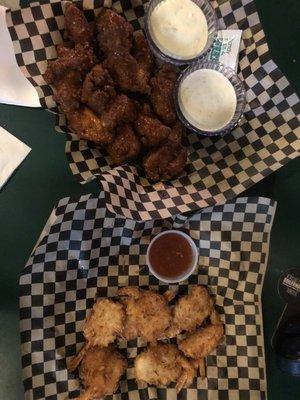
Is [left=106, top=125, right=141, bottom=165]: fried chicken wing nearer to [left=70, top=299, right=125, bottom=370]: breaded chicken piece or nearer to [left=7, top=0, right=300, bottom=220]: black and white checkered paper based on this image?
[left=7, top=0, right=300, bottom=220]: black and white checkered paper

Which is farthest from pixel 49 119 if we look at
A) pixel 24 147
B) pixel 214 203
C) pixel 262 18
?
pixel 262 18

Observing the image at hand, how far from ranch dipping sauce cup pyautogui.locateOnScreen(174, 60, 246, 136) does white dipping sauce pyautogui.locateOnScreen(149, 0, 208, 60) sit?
0.34 ft

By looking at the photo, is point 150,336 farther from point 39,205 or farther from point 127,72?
point 127,72

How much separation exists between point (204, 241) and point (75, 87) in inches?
42.8

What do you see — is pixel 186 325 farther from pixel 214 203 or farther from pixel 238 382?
pixel 214 203

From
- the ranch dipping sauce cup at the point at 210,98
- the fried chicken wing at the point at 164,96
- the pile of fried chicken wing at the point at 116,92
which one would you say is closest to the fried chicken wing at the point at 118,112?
the pile of fried chicken wing at the point at 116,92

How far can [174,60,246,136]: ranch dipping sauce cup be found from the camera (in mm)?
2631

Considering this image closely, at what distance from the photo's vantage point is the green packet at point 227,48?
268cm

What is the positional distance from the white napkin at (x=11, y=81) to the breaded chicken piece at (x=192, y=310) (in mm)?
1360

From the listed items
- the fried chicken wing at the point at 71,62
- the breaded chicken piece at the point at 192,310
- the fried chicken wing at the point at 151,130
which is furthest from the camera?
the breaded chicken piece at the point at 192,310

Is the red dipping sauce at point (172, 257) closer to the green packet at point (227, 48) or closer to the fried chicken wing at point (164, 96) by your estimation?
the fried chicken wing at point (164, 96)

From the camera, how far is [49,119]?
2805 mm

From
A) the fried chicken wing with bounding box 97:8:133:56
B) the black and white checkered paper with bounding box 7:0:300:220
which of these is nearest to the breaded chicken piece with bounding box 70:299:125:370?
the black and white checkered paper with bounding box 7:0:300:220

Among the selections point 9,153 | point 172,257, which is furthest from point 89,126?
point 172,257
